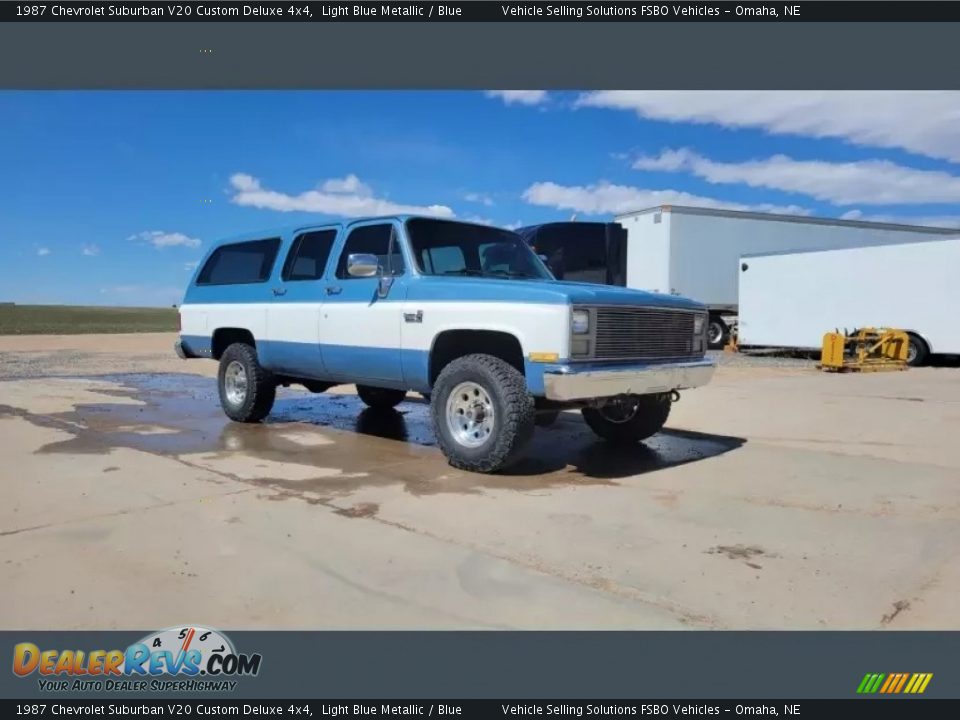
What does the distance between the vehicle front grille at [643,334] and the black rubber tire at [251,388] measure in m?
4.20

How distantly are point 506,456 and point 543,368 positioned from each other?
0.75 meters

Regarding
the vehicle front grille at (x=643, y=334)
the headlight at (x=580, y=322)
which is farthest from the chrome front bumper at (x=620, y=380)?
the headlight at (x=580, y=322)

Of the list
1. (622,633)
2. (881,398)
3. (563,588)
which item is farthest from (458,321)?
(881,398)

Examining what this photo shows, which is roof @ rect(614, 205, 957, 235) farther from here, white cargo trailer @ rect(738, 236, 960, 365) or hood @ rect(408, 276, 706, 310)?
hood @ rect(408, 276, 706, 310)

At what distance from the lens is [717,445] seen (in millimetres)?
7066

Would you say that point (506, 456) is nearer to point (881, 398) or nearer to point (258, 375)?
point (258, 375)

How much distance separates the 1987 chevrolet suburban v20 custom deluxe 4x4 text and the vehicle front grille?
15 millimetres

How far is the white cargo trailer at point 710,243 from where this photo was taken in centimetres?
1991

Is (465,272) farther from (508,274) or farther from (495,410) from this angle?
(495,410)

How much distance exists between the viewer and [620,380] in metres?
5.38

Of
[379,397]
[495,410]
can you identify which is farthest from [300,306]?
[495,410]

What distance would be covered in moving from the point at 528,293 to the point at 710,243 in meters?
16.8
